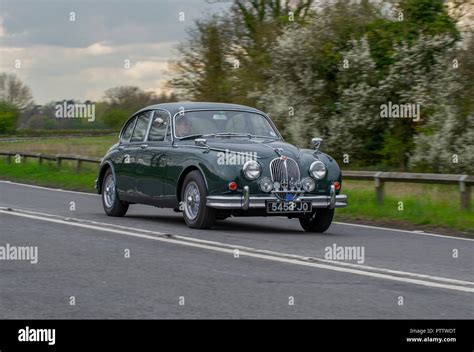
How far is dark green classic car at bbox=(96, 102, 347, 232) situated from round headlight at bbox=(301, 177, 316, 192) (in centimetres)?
1

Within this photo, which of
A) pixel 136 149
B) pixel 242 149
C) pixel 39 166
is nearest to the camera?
pixel 242 149

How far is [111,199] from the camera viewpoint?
55.3ft

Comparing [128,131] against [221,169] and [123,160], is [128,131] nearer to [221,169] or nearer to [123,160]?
[123,160]

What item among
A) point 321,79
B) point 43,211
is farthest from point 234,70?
point 43,211

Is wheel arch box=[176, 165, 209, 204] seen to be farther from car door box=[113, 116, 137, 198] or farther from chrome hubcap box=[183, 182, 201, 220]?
car door box=[113, 116, 137, 198]

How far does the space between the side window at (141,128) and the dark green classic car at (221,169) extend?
0.05 feet

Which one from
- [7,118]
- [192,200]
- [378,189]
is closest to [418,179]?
[378,189]

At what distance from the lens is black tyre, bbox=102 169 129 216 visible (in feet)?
54.7

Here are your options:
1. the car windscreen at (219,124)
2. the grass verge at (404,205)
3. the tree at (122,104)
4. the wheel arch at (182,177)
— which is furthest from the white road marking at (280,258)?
the tree at (122,104)

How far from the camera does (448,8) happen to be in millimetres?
31469

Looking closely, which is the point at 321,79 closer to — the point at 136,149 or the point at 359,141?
the point at 359,141
